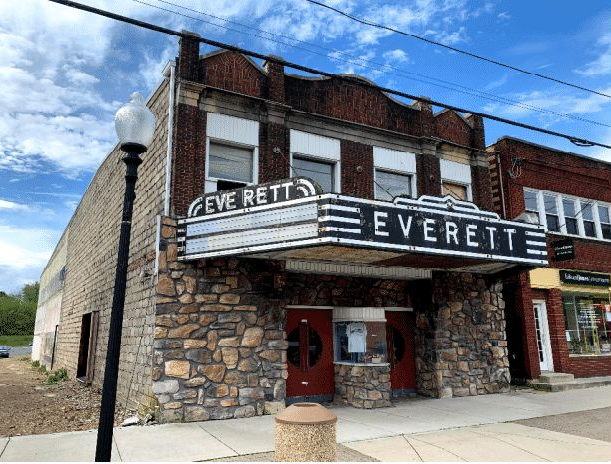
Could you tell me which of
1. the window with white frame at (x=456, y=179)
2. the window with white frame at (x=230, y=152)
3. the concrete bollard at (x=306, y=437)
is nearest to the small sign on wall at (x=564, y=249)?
the window with white frame at (x=456, y=179)

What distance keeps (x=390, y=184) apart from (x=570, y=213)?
9.17 m

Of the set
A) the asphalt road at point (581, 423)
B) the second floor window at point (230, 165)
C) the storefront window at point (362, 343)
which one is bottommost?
the asphalt road at point (581, 423)

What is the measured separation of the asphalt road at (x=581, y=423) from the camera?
9.17 metres

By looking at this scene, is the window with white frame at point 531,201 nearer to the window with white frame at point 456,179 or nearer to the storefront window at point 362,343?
the window with white frame at point 456,179

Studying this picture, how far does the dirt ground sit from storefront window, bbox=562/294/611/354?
15.1 m

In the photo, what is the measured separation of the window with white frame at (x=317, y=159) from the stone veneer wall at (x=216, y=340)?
2858mm

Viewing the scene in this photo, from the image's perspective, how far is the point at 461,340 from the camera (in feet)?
45.2

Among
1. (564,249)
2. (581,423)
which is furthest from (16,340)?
(581,423)

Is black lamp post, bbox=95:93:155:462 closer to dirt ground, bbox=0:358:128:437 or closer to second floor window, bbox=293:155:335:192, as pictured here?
dirt ground, bbox=0:358:128:437

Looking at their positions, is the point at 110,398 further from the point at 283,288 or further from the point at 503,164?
the point at 503,164

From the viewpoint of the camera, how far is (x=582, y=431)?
369 inches

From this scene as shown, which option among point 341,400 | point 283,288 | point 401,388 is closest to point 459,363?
point 401,388

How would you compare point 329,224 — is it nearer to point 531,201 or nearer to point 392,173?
point 392,173

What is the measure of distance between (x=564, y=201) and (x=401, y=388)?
10388 millimetres
